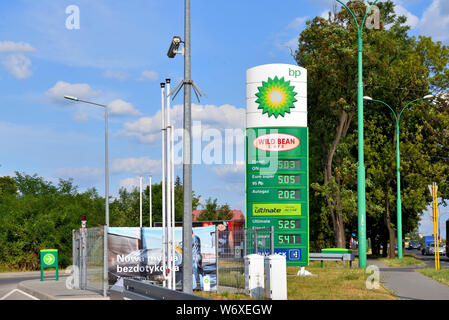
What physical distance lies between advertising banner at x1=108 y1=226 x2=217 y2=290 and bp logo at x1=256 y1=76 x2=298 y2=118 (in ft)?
21.9

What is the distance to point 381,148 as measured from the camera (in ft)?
145

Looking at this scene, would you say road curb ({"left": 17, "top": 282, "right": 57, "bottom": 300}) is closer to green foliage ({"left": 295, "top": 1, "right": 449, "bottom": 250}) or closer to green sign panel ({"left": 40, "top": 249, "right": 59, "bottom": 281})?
green sign panel ({"left": 40, "top": 249, "right": 59, "bottom": 281})

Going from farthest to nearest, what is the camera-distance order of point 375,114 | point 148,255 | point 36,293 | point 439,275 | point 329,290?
1. point 375,114
2. point 439,275
3. point 36,293
4. point 148,255
5. point 329,290

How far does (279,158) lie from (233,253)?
19.3ft

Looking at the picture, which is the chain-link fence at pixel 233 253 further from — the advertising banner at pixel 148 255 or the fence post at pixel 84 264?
the fence post at pixel 84 264

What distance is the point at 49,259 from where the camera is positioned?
27.8m

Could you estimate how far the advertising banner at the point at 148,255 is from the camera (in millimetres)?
18922

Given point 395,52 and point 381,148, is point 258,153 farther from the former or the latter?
point 395,52

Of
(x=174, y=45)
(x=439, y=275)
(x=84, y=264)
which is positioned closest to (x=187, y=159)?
(x=174, y=45)

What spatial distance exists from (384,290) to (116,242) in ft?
26.1

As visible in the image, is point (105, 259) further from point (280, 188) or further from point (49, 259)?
point (49, 259)

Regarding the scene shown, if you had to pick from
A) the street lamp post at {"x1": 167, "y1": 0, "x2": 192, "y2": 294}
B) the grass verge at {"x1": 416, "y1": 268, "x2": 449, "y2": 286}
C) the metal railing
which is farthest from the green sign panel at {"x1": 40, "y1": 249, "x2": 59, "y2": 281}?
the metal railing

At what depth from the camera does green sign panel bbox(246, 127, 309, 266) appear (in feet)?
77.0

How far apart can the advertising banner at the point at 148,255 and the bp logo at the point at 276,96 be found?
21.9ft
